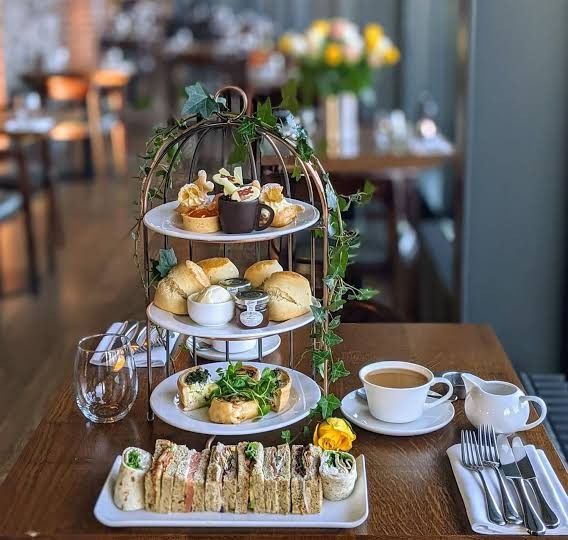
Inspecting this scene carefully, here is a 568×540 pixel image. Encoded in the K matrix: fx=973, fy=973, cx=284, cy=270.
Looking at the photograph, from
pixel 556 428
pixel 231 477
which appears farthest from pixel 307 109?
pixel 231 477

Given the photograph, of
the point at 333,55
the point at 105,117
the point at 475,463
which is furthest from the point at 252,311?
the point at 105,117

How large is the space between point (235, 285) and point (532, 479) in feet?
1.69

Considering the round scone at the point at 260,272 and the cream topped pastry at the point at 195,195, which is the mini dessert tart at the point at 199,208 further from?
the round scone at the point at 260,272

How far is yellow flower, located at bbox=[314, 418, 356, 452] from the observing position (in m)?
1.40

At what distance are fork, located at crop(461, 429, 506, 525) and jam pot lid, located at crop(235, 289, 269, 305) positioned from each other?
14.3 inches

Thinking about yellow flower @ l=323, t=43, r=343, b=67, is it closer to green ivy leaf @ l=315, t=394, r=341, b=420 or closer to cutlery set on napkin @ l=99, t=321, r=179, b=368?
cutlery set on napkin @ l=99, t=321, r=179, b=368

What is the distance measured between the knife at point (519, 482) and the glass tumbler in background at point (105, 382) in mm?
571

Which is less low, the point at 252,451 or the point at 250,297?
the point at 250,297

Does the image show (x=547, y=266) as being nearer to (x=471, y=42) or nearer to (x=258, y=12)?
(x=471, y=42)

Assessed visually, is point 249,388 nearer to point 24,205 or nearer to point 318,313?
point 318,313

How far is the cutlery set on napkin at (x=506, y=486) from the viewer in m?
1.24

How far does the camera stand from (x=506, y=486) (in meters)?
1.33

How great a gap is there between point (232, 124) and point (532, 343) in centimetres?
186

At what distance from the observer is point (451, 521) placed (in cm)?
126
